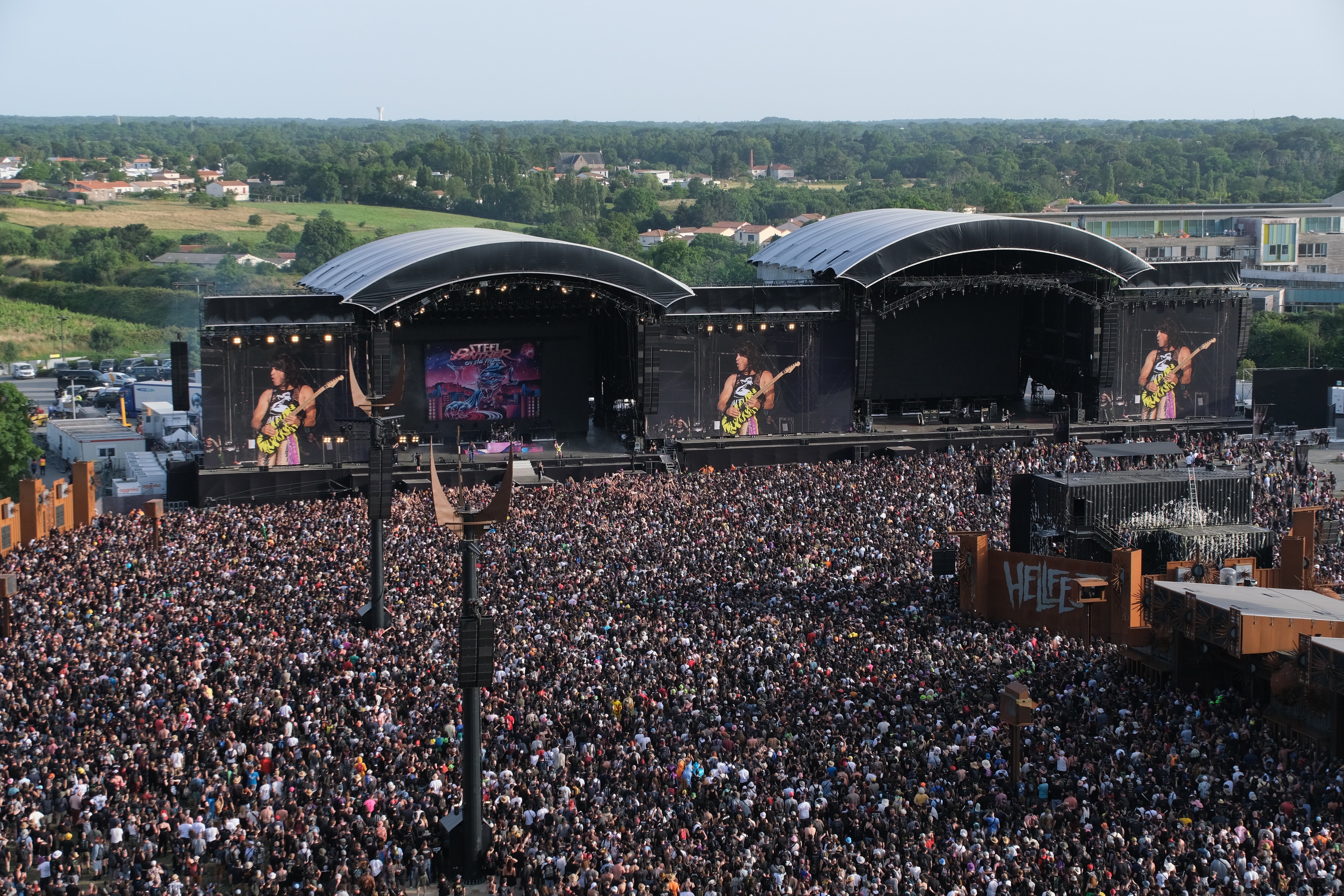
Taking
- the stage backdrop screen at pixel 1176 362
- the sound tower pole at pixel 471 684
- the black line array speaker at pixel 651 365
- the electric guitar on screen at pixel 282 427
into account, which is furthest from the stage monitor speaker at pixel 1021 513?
the electric guitar on screen at pixel 282 427

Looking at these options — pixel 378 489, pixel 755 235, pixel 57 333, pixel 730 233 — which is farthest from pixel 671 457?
pixel 755 235

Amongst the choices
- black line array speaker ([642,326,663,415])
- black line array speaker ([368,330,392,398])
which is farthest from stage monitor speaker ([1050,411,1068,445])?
black line array speaker ([368,330,392,398])

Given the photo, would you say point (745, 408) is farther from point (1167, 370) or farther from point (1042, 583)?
point (1042, 583)

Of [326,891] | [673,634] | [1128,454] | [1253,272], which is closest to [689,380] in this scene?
[1128,454]

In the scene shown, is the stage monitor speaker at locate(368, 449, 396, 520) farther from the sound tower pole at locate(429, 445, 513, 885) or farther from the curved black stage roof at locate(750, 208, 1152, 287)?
the curved black stage roof at locate(750, 208, 1152, 287)

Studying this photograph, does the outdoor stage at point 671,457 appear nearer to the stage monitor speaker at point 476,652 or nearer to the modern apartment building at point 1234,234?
the stage monitor speaker at point 476,652
